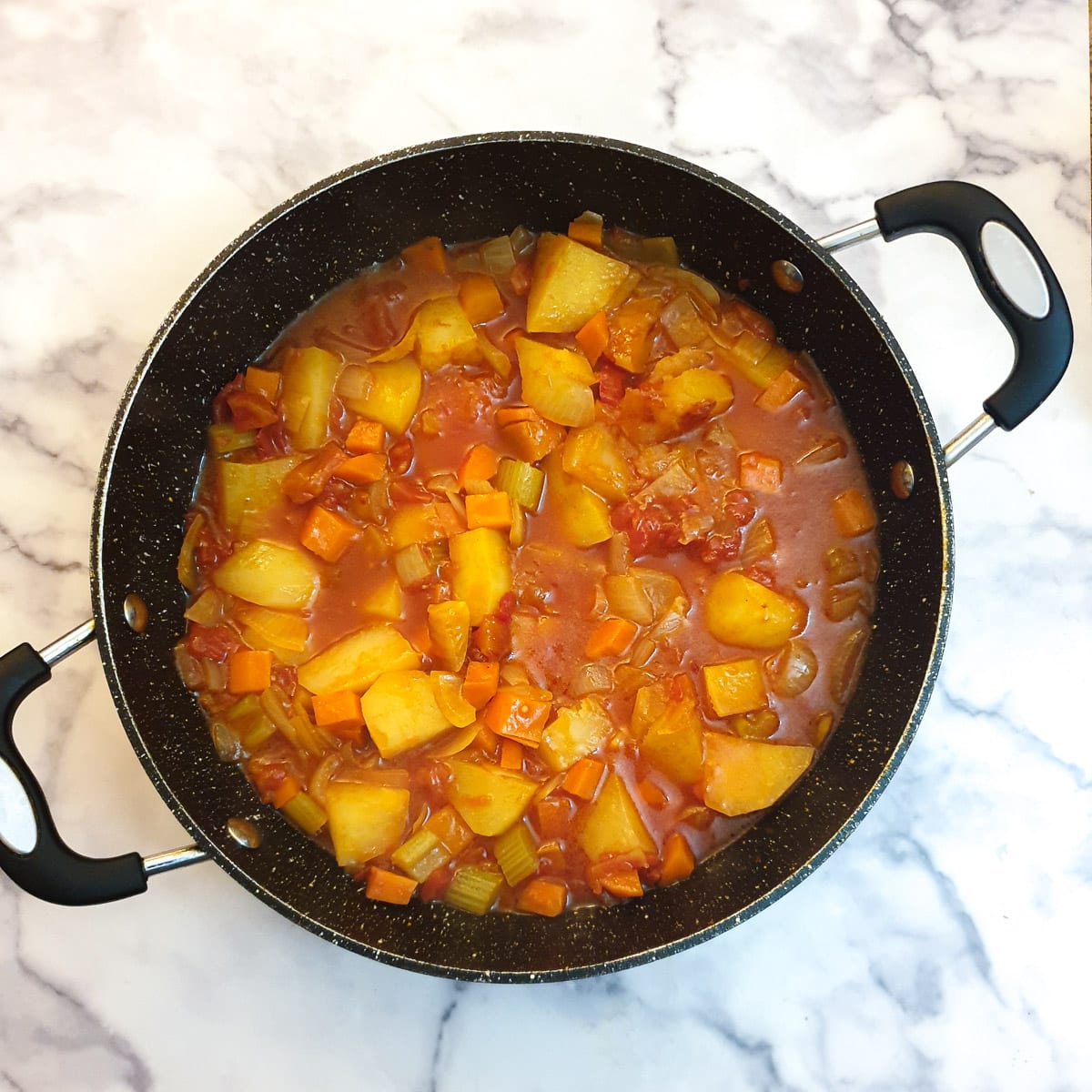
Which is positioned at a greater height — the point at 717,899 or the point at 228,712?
the point at 228,712

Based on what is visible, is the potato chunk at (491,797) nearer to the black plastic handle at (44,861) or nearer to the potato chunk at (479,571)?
the potato chunk at (479,571)

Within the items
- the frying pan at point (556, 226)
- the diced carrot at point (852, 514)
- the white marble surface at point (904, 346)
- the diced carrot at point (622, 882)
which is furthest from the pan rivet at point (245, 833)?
the diced carrot at point (852, 514)

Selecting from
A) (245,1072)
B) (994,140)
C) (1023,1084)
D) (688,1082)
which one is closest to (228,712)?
(245,1072)

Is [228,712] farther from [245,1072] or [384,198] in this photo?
[384,198]

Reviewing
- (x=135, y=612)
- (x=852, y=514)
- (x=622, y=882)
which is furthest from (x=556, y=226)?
(x=622, y=882)

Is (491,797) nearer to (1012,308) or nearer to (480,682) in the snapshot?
(480,682)

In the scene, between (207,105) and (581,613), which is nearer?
(581,613)

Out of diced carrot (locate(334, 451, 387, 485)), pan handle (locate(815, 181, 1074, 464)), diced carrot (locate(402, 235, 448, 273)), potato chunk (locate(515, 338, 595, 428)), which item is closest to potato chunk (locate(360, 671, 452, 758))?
diced carrot (locate(334, 451, 387, 485))
